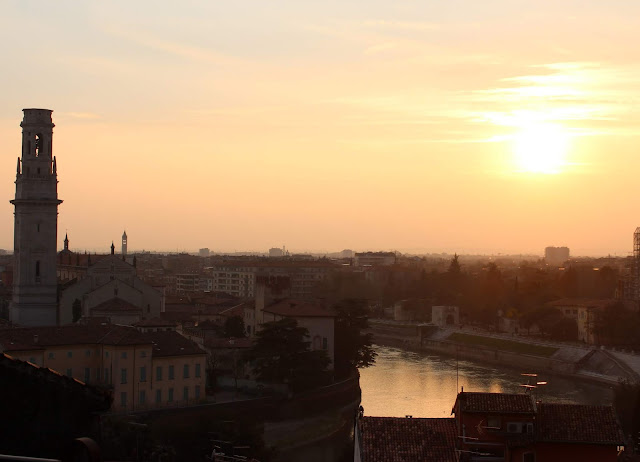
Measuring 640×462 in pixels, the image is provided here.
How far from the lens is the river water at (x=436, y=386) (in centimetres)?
2608

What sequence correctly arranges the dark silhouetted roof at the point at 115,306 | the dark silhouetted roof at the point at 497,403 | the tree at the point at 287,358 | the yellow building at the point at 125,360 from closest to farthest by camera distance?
the dark silhouetted roof at the point at 497,403
the yellow building at the point at 125,360
the tree at the point at 287,358
the dark silhouetted roof at the point at 115,306

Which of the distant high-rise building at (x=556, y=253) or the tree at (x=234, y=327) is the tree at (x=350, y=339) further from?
the distant high-rise building at (x=556, y=253)

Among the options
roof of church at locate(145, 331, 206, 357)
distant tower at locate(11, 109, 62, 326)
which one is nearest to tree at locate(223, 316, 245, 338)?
distant tower at locate(11, 109, 62, 326)

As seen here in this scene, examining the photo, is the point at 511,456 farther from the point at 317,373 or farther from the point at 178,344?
the point at 317,373

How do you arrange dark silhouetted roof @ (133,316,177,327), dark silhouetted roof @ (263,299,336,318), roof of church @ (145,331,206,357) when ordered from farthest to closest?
dark silhouetted roof @ (263,299,336,318) → dark silhouetted roof @ (133,316,177,327) → roof of church @ (145,331,206,357)

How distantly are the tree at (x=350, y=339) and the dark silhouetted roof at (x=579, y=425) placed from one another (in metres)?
17.0

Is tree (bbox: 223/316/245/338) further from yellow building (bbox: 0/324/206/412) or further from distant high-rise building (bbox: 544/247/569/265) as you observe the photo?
distant high-rise building (bbox: 544/247/569/265)

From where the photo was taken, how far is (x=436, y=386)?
30.7m

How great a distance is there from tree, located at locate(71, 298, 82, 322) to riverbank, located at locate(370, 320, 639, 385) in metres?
15.8

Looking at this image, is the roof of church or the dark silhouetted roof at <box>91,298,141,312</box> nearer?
the roof of church

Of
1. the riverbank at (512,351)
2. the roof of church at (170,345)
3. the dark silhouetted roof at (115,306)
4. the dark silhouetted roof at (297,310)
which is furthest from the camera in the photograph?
the riverbank at (512,351)

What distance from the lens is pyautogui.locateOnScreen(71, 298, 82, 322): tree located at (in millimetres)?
30547

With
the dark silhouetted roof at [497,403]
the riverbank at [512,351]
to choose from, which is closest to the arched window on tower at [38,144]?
the riverbank at [512,351]

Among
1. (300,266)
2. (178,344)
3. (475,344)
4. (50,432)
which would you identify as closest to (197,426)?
(178,344)
